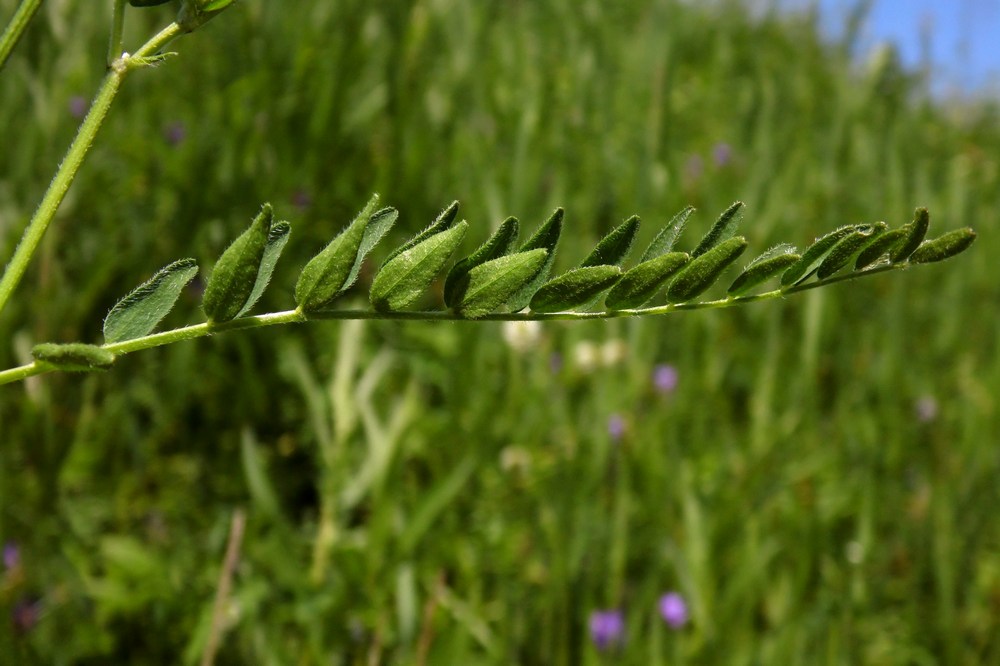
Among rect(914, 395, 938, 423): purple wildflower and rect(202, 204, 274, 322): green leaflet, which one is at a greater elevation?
rect(202, 204, 274, 322): green leaflet

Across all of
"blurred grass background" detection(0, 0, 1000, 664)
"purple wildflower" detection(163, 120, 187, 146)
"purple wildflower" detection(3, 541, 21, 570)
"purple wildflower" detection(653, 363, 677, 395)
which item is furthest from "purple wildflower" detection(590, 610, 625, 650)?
"purple wildflower" detection(163, 120, 187, 146)

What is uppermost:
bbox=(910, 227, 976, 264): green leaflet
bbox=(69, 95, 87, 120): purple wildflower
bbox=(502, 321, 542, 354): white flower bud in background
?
bbox=(69, 95, 87, 120): purple wildflower

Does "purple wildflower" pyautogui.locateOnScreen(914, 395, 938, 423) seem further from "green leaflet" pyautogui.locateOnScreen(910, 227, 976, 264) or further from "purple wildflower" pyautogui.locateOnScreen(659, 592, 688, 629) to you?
"green leaflet" pyautogui.locateOnScreen(910, 227, 976, 264)

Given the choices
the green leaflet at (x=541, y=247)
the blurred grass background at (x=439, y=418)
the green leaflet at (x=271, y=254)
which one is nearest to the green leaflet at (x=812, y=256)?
the green leaflet at (x=541, y=247)

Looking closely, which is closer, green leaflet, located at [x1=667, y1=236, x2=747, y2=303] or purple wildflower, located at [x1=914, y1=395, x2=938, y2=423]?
green leaflet, located at [x1=667, y1=236, x2=747, y2=303]

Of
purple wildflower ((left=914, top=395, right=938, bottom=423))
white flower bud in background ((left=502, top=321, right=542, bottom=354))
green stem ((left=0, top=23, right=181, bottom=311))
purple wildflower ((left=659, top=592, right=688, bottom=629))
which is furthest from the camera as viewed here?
purple wildflower ((left=914, top=395, right=938, bottom=423))

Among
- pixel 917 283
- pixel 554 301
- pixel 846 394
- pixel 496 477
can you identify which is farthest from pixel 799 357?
pixel 554 301

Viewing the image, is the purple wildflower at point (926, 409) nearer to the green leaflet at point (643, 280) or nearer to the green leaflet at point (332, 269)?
the green leaflet at point (643, 280)

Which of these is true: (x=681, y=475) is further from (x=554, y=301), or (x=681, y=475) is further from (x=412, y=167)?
(x=554, y=301)

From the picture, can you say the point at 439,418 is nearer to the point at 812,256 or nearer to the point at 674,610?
the point at 674,610
